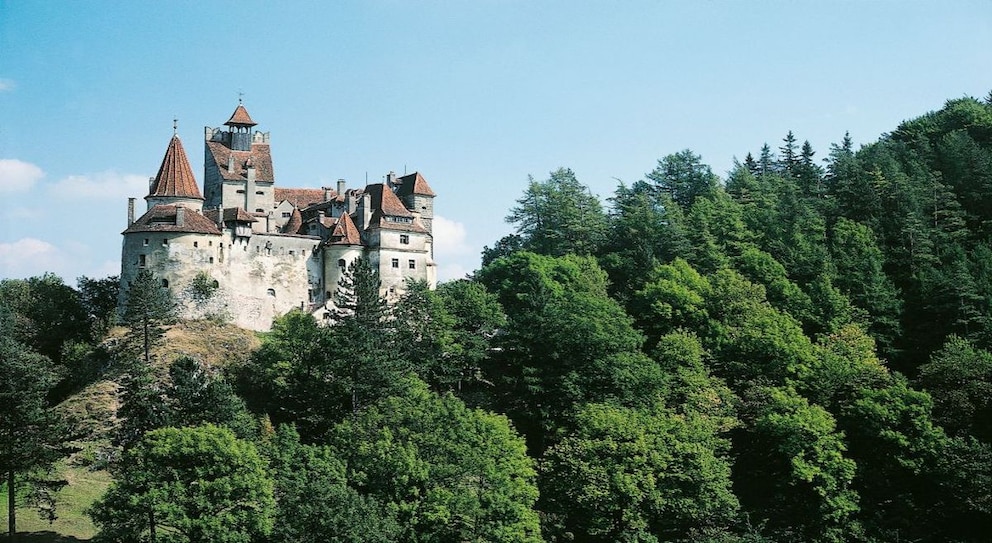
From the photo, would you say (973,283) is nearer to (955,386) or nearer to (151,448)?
(955,386)

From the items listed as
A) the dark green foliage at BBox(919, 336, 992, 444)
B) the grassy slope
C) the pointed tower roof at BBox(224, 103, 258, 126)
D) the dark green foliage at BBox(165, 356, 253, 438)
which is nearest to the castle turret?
the pointed tower roof at BBox(224, 103, 258, 126)

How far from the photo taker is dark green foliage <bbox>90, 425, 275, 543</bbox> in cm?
4497

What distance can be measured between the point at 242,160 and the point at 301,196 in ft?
22.5

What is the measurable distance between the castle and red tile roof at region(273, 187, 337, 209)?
0.08 m

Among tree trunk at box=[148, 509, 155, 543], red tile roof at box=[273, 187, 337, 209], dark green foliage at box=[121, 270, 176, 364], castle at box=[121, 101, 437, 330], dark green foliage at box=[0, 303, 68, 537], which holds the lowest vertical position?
tree trunk at box=[148, 509, 155, 543]

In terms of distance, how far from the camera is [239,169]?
7556 centimetres

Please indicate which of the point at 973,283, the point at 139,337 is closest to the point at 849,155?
the point at 973,283

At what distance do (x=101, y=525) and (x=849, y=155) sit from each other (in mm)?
76182

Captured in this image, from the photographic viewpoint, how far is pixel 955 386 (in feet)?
204

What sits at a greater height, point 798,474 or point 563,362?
point 563,362

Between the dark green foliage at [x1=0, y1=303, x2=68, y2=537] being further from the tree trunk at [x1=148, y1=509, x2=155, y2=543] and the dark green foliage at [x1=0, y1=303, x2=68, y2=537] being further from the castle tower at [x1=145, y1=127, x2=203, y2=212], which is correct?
the castle tower at [x1=145, y1=127, x2=203, y2=212]

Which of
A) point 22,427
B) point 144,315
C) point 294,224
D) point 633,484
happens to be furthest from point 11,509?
point 294,224

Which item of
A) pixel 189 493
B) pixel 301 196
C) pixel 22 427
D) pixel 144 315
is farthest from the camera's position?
pixel 301 196

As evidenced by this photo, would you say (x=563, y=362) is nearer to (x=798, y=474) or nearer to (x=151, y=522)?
(x=798, y=474)
